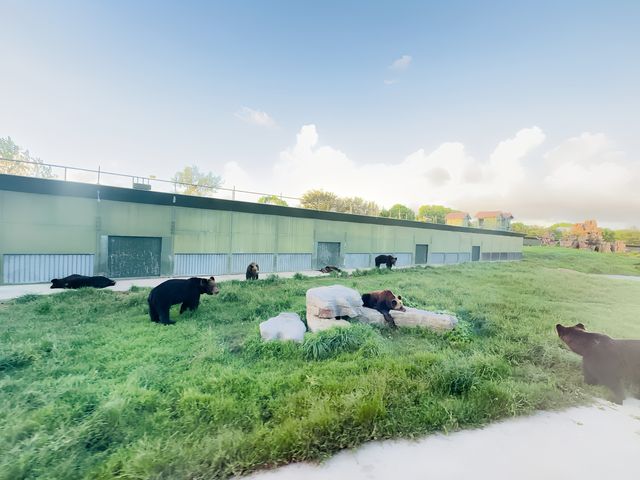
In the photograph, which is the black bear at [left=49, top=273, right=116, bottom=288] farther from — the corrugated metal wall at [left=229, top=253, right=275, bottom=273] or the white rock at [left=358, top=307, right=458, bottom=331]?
the white rock at [left=358, top=307, right=458, bottom=331]

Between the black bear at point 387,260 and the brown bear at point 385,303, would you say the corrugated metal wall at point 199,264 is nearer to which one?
the brown bear at point 385,303

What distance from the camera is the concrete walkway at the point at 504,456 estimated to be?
208 centimetres

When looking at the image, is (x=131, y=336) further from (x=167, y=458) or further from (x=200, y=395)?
(x=167, y=458)

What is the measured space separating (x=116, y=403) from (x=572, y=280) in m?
13.5

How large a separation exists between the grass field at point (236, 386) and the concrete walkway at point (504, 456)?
0.13 metres

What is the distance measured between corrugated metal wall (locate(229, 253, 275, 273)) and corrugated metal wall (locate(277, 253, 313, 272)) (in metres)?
0.59

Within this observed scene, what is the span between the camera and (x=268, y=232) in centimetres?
1619

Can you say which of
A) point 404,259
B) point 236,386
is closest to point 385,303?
point 236,386

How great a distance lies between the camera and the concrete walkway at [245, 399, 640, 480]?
208 centimetres

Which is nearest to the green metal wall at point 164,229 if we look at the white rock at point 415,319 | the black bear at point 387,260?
the black bear at point 387,260

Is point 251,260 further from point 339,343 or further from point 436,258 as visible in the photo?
point 436,258

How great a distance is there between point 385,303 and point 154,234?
11.1m

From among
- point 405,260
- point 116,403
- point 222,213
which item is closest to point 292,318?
point 116,403

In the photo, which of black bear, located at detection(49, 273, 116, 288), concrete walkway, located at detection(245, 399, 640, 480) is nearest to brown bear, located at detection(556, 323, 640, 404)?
concrete walkway, located at detection(245, 399, 640, 480)
